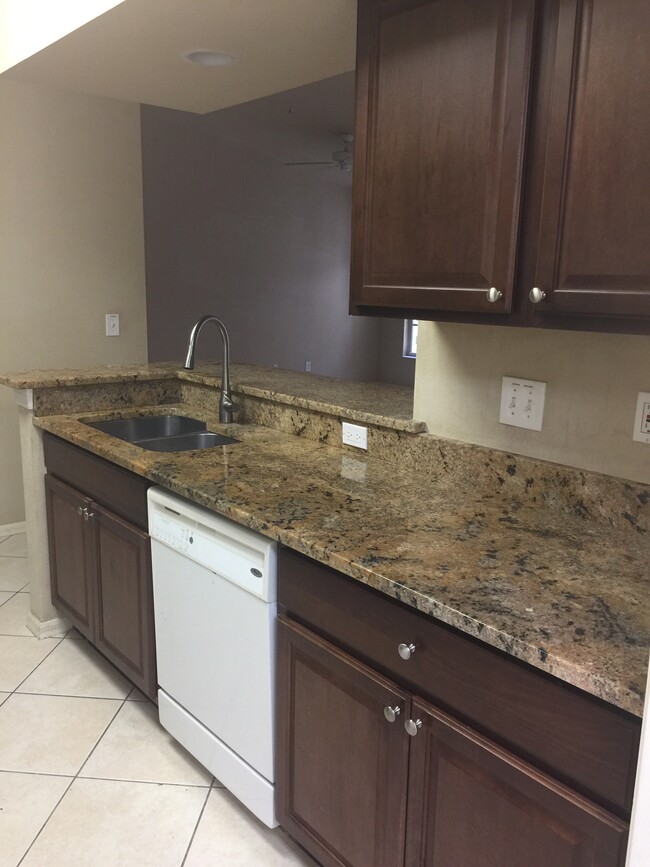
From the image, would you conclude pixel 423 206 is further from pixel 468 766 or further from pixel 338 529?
pixel 468 766

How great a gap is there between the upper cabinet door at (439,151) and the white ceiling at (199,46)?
407 millimetres

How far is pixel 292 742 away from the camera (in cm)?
157

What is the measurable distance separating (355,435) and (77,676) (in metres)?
1.42

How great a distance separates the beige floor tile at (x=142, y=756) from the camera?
2.03 m

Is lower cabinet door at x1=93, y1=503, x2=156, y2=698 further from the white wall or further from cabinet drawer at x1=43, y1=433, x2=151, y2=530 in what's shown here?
the white wall

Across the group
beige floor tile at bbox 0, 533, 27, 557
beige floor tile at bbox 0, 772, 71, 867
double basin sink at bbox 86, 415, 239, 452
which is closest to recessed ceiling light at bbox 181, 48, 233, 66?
double basin sink at bbox 86, 415, 239, 452

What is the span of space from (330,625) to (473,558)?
34cm

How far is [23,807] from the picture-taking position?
6.23ft

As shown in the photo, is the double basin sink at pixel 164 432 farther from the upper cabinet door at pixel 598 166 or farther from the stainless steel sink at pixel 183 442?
the upper cabinet door at pixel 598 166

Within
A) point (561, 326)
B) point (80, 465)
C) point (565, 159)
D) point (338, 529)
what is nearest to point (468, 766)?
point (338, 529)

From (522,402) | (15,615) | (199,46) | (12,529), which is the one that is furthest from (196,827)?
(12,529)

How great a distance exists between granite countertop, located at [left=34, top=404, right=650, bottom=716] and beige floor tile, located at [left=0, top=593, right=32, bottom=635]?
118 cm

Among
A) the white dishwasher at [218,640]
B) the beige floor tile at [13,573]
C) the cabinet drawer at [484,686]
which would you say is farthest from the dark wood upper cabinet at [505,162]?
the beige floor tile at [13,573]

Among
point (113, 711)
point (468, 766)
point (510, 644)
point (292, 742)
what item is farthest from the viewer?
point (113, 711)
